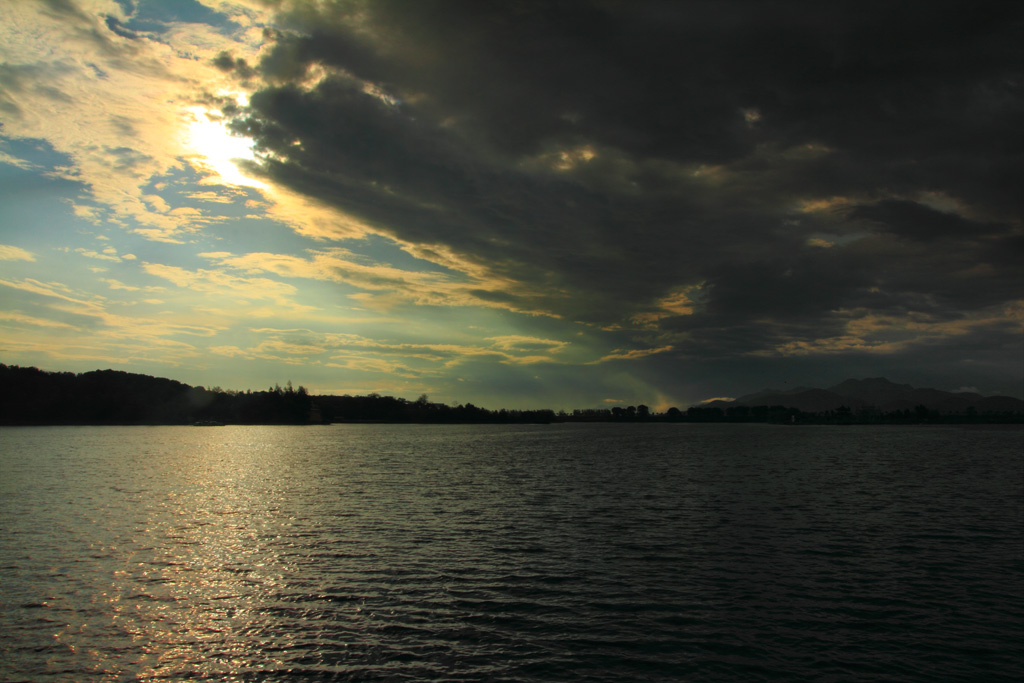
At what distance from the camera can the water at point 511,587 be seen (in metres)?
22.3

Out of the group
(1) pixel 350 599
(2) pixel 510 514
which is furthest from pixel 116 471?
(1) pixel 350 599

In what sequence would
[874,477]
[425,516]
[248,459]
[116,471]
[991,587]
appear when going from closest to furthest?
[991,587]
[425,516]
[874,477]
[116,471]
[248,459]

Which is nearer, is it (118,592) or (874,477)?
(118,592)

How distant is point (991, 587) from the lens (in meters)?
31.9

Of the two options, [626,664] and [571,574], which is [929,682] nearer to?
[626,664]

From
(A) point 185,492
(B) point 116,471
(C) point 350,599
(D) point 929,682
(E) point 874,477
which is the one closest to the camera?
(D) point 929,682

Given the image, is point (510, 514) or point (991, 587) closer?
point (991, 587)

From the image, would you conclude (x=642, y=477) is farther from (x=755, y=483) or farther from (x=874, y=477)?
(x=874, y=477)

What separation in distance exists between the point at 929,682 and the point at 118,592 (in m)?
38.8

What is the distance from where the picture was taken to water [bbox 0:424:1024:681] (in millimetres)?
22344

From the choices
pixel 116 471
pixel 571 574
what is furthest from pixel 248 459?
pixel 571 574

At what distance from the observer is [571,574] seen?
34344mm

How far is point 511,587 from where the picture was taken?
1243 inches

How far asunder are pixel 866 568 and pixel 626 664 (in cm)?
2314
